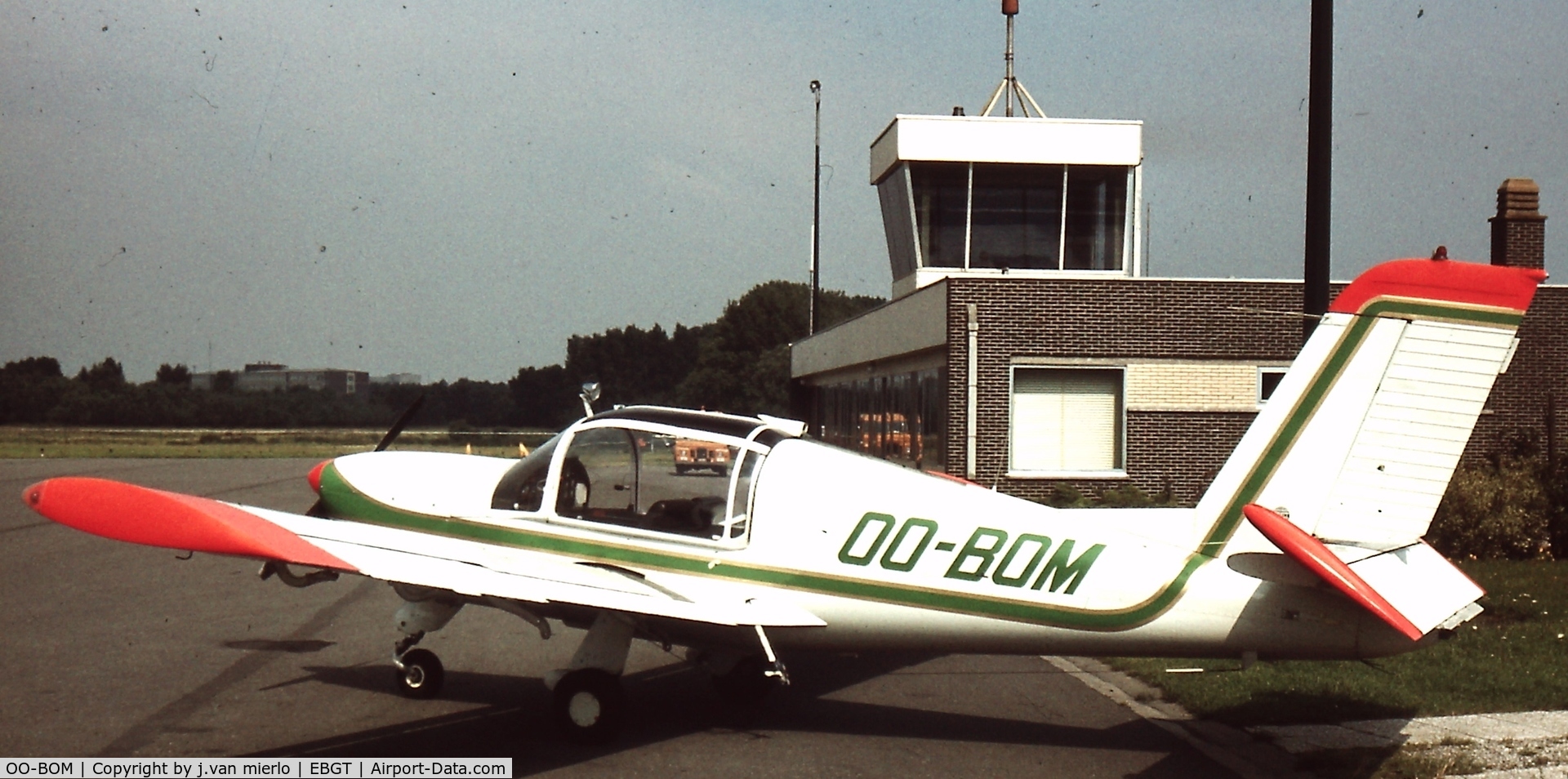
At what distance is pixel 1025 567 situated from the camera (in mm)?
6961

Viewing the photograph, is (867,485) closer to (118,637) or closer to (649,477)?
(649,477)

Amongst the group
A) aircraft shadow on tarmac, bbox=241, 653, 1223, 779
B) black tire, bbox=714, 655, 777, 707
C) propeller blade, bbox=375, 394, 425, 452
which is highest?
propeller blade, bbox=375, 394, 425, 452

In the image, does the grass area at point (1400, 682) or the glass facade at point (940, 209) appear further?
the glass facade at point (940, 209)

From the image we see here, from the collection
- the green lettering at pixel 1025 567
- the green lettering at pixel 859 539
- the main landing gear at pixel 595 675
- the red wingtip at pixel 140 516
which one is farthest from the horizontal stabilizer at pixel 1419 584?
the red wingtip at pixel 140 516

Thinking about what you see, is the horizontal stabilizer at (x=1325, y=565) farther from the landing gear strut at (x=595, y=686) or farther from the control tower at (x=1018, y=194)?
the control tower at (x=1018, y=194)

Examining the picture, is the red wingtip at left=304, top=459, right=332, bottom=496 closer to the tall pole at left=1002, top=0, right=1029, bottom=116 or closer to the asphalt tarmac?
the asphalt tarmac

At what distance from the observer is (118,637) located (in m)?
10.4

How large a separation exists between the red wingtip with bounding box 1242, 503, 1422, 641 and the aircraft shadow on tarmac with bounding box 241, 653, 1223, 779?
4.60 ft

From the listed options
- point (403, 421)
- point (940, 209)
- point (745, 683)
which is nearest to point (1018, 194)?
point (940, 209)

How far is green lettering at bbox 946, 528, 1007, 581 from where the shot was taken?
704 centimetres

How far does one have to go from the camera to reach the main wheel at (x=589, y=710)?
727cm

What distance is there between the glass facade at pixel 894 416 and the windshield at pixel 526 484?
1129 centimetres

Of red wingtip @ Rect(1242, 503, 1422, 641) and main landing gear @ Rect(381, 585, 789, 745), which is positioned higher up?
red wingtip @ Rect(1242, 503, 1422, 641)

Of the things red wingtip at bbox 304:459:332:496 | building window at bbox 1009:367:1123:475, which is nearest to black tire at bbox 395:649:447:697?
red wingtip at bbox 304:459:332:496
